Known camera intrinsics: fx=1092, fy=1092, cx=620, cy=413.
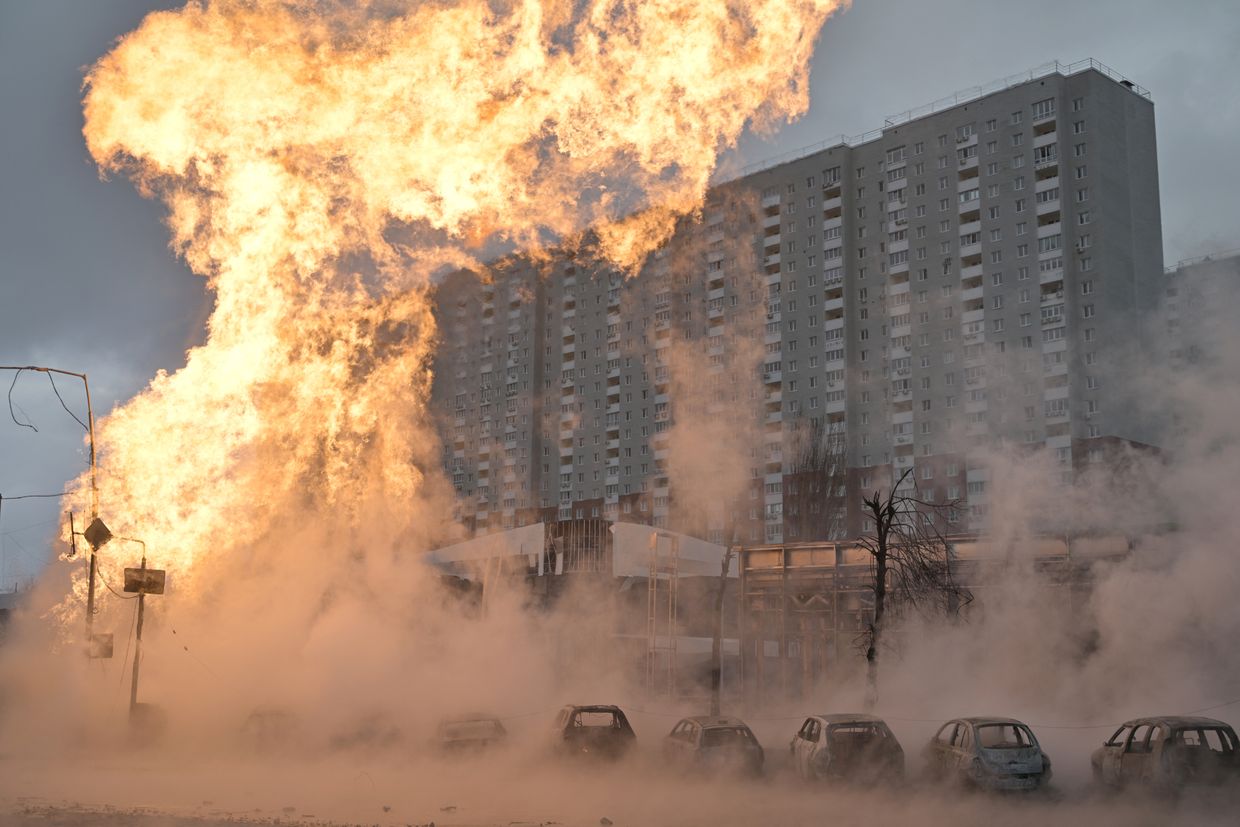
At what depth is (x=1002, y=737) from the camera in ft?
58.6

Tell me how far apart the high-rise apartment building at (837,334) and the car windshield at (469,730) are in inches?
1303

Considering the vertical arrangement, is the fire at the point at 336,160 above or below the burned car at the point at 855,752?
above

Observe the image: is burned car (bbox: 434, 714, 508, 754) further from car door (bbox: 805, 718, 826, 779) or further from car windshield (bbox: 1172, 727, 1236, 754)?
car windshield (bbox: 1172, 727, 1236, 754)

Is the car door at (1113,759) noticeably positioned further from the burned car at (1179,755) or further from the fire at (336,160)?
the fire at (336,160)

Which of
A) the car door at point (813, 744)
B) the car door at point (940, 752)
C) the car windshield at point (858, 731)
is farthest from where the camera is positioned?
the car door at point (813, 744)

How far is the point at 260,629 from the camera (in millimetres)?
33500

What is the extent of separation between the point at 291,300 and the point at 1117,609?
24436 mm

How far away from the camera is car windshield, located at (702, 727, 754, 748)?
66.2 ft

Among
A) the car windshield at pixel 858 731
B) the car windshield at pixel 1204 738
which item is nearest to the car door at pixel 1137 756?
the car windshield at pixel 1204 738

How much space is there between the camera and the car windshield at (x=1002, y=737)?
1730cm

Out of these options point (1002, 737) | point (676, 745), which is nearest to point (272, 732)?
point (676, 745)

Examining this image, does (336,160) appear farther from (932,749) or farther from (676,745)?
(932,749)

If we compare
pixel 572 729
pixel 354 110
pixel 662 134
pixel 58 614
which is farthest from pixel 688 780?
pixel 58 614

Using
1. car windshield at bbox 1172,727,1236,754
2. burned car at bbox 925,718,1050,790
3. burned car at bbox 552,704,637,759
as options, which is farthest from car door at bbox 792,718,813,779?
car windshield at bbox 1172,727,1236,754
